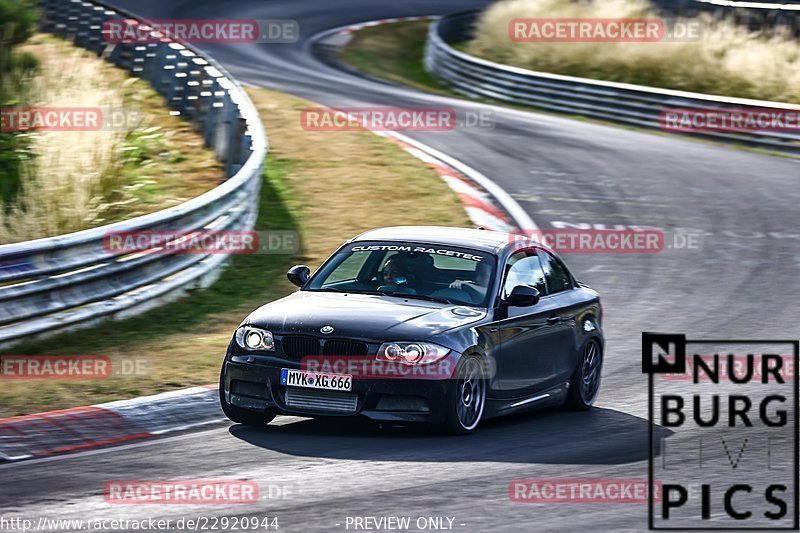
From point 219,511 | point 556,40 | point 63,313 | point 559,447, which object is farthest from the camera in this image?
point 556,40

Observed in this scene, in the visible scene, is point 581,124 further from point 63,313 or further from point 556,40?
point 63,313

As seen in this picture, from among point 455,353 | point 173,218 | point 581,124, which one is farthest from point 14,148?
point 581,124

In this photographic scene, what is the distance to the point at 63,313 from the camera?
39.0ft

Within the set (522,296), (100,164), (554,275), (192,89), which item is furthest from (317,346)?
(192,89)

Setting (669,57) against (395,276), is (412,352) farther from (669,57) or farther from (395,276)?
(669,57)

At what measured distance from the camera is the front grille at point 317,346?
8.82 metres

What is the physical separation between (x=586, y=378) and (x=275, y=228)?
712 cm

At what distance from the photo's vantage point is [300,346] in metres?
8.91

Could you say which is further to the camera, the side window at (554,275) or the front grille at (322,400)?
the side window at (554,275)

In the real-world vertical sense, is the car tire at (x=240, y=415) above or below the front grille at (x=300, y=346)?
below

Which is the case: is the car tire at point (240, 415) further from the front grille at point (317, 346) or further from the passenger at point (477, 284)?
the passenger at point (477, 284)

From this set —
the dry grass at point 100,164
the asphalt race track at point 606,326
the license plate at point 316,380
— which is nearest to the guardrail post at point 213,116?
the dry grass at point 100,164

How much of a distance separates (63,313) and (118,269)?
2.68 ft

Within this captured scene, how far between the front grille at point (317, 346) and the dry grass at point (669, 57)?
80.0 ft
